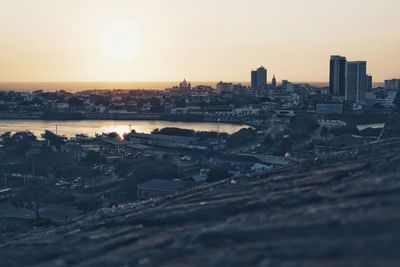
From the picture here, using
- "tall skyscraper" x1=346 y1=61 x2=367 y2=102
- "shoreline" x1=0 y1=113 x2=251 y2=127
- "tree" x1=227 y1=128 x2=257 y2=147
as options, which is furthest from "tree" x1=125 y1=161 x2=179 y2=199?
"tall skyscraper" x1=346 y1=61 x2=367 y2=102

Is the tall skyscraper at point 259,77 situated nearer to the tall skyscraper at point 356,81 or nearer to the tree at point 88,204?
the tall skyscraper at point 356,81

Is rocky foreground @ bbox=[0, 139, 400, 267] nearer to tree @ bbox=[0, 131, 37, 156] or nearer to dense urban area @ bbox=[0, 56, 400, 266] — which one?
dense urban area @ bbox=[0, 56, 400, 266]

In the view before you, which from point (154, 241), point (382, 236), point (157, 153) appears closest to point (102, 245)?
point (154, 241)

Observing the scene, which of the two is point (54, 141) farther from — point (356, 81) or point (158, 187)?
point (356, 81)

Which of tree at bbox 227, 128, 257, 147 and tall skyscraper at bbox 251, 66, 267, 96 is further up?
tall skyscraper at bbox 251, 66, 267, 96

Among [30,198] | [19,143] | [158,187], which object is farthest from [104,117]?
[158,187]

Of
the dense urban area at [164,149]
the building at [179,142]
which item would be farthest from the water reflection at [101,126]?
the building at [179,142]
